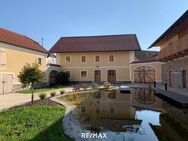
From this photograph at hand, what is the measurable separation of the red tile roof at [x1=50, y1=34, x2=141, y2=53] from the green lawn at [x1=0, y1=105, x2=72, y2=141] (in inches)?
1026

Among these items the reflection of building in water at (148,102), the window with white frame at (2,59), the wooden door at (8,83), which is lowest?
the reflection of building in water at (148,102)

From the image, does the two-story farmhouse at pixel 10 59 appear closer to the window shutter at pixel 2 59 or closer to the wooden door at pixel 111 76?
the window shutter at pixel 2 59

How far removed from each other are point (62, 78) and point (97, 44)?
8804 millimetres

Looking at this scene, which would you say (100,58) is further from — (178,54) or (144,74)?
(178,54)

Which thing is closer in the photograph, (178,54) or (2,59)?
(178,54)

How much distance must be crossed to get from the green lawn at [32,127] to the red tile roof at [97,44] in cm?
2606

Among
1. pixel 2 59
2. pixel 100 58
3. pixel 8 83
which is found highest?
pixel 100 58

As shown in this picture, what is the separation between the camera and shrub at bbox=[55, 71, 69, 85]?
107 feet

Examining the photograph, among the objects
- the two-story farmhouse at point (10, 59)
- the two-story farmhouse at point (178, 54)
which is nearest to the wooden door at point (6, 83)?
the two-story farmhouse at point (10, 59)

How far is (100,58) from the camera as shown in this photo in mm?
35500

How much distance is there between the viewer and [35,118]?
8734 millimetres

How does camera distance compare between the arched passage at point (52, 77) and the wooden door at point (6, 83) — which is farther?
the arched passage at point (52, 77)

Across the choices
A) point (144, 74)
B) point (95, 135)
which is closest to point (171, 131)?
point (95, 135)

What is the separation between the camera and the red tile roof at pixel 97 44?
3494 cm
